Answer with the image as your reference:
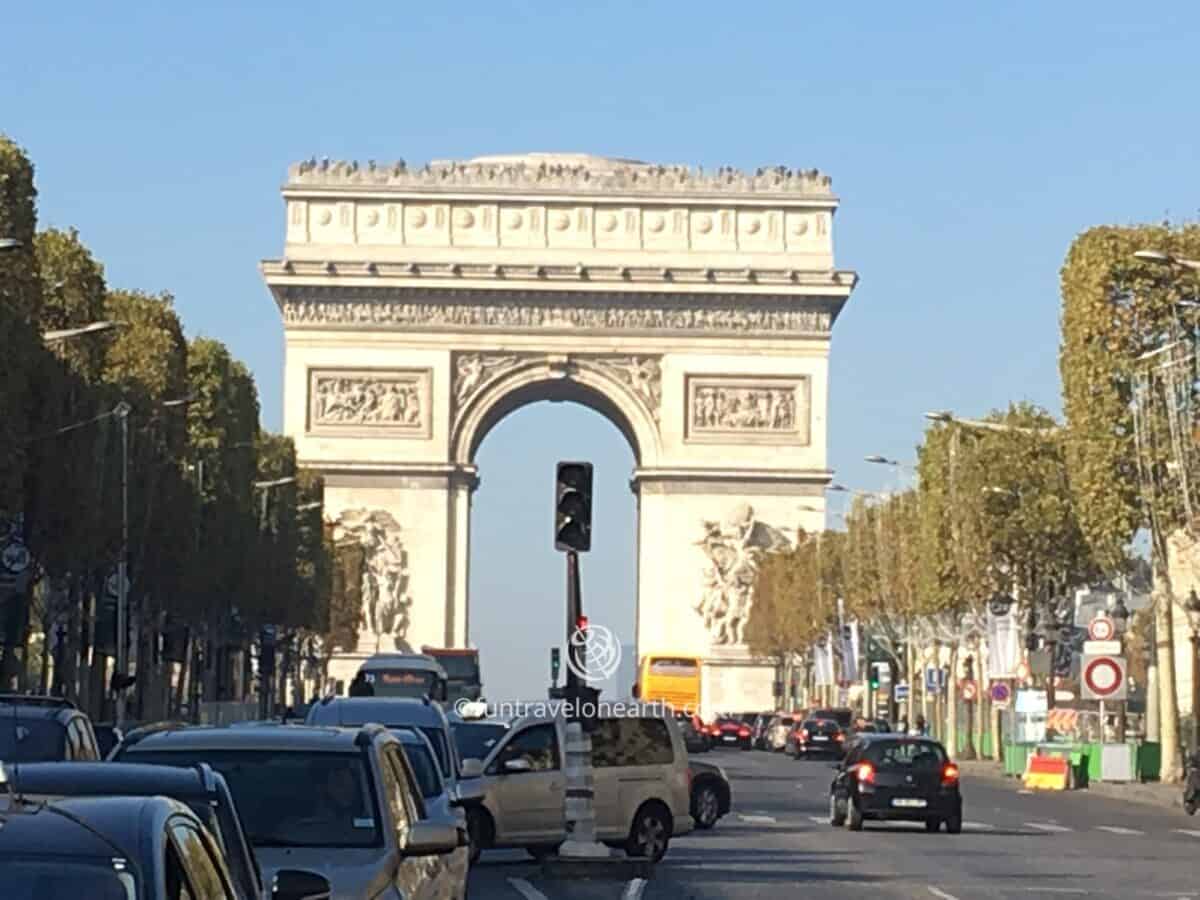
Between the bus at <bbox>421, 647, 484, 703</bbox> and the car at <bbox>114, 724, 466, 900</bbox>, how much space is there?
62863 mm

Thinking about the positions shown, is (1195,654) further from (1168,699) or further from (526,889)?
(526,889)

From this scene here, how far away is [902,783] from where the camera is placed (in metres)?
38.2

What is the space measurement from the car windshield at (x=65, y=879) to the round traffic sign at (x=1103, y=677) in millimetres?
47858

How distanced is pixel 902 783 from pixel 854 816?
2.70 ft

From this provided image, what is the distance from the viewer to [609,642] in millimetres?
57062

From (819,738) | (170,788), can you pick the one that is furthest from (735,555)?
(170,788)

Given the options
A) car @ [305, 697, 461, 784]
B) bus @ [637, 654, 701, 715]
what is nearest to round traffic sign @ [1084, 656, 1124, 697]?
car @ [305, 697, 461, 784]

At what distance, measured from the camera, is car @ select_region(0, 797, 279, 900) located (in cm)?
754

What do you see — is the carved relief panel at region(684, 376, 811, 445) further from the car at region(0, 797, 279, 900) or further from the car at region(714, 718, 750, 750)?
the car at region(0, 797, 279, 900)

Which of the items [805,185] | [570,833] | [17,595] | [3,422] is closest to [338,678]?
[805,185]

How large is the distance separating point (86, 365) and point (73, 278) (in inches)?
61.8

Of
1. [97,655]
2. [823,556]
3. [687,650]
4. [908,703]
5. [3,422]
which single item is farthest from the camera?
[687,650]

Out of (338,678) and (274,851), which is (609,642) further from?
(338,678)

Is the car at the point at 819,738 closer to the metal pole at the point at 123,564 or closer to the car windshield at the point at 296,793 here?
the metal pole at the point at 123,564
